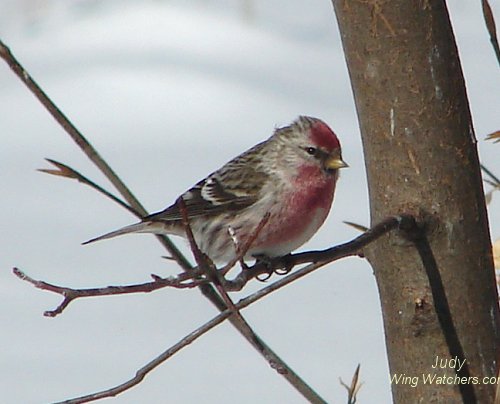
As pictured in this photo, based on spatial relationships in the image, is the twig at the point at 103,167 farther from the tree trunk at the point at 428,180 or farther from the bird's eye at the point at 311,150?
the bird's eye at the point at 311,150

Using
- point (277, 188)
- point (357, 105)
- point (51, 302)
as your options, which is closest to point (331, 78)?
point (51, 302)

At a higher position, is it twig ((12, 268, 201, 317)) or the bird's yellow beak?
the bird's yellow beak

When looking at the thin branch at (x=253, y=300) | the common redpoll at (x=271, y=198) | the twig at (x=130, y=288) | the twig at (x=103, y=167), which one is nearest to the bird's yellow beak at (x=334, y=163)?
the common redpoll at (x=271, y=198)

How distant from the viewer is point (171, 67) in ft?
26.0

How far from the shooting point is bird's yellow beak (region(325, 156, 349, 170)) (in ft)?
10.8

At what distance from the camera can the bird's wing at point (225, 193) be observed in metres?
3.38

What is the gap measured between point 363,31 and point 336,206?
406 cm

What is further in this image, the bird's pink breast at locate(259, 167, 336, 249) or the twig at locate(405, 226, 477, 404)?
the bird's pink breast at locate(259, 167, 336, 249)

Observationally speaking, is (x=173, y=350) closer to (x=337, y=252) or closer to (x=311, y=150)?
(x=337, y=252)

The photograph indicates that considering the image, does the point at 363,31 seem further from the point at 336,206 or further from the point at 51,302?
the point at 336,206

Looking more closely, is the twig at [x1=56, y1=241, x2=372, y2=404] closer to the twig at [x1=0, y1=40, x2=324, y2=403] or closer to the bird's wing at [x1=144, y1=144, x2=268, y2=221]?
the twig at [x1=0, y1=40, x2=324, y2=403]

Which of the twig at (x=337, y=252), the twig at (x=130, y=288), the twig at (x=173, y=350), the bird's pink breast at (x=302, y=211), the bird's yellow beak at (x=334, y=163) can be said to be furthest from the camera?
the bird's yellow beak at (x=334, y=163)

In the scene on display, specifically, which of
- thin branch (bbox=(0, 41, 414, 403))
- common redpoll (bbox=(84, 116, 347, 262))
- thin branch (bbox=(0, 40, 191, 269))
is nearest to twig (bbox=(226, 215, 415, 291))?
thin branch (bbox=(0, 41, 414, 403))

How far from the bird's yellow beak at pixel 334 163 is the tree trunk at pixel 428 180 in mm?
1214
